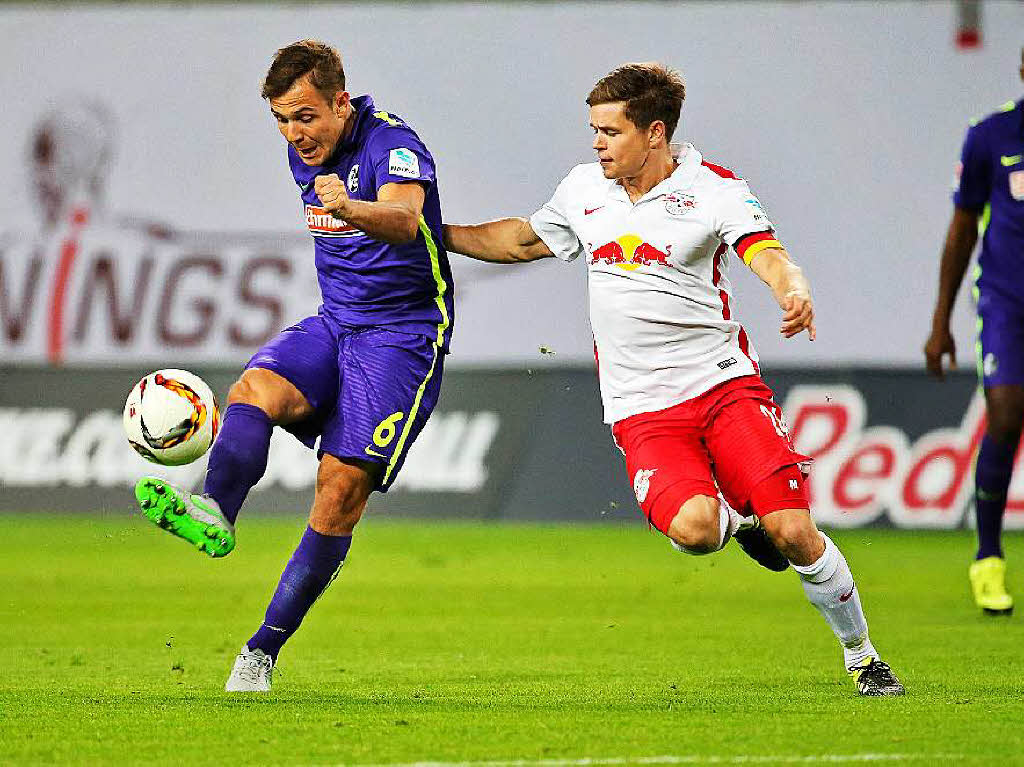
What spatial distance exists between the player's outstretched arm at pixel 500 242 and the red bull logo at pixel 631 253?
0.38 m

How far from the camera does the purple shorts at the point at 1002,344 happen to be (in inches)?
341

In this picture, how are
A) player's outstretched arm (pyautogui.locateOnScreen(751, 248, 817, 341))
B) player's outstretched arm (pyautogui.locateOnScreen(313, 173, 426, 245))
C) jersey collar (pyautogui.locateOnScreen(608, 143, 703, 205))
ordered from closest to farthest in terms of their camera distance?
player's outstretched arm (pyautogui.locateOnScreen(751, 248, 817, 341)) < player's outstretched arm (pyautogui.locateOnScreen(313, 173, 426, 245)) < jersey collar (pyautogui.locateOnScreen(608, 143, 703, 205))

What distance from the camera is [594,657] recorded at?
7648 mm

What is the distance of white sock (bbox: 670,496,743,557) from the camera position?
246 inches

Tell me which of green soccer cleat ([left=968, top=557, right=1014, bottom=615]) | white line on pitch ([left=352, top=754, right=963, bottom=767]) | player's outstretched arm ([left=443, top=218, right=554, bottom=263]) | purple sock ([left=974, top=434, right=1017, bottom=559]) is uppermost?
player's outstretched arm ([left=443, top=218, right=554, bottom=263])

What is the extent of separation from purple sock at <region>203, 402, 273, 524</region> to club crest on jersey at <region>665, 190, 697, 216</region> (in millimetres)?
1546

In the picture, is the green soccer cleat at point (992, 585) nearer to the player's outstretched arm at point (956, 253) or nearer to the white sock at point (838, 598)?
the player's outstretched arm at point (956, 253)

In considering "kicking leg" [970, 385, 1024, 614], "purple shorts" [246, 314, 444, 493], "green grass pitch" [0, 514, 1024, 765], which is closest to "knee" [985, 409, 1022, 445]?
"kicking leg" [970, 385, 1024, 614]

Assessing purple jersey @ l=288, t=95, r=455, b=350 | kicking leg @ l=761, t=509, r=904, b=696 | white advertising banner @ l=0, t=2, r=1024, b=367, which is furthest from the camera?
white advertising banner @ l=0, t=2, r=1024, b=367

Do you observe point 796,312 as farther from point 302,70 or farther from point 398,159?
point 302,70

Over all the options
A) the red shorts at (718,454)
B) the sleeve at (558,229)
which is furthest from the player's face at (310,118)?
the red shorts at (718,454)

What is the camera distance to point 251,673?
6.37 m

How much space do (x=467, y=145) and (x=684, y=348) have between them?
471 inches

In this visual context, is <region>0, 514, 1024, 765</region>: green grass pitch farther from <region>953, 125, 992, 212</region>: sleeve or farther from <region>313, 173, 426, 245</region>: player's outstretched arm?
<region>953, 125, 992, 212</region>: sleeve
